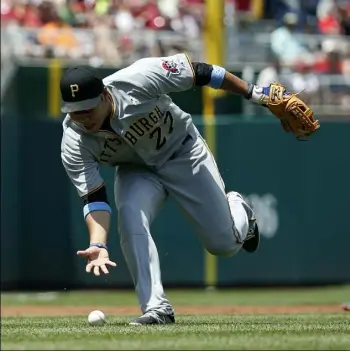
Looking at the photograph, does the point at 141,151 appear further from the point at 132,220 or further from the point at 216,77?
the point at 216,77

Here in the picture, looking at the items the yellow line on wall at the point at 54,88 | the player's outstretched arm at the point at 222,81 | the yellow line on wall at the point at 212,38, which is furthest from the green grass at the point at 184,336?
the yellow line on wall at the point at 212,38

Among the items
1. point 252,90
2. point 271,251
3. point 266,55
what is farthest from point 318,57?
point 252,90

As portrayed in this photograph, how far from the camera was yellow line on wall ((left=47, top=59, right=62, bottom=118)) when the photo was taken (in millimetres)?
13750

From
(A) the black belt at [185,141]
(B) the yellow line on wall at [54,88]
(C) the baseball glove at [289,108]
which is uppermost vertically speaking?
(B) the yellow line on wall at [54,88]

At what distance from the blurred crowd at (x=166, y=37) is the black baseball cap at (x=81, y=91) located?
279 inches

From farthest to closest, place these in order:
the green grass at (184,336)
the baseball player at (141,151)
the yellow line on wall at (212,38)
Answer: the yellow line on wall at (212,38)
the baseball player at (141,151)
the green grass at (184,336)

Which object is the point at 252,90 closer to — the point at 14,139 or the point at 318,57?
the point at 14,139

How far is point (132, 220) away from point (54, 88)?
6.97m

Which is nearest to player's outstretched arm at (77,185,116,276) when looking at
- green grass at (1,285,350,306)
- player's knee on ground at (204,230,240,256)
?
player's knee on ground at (204,230,240,256)

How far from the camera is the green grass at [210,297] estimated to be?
1220cm

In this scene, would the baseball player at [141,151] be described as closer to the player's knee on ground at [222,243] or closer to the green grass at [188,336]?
the player's knee on ground at [222,243]

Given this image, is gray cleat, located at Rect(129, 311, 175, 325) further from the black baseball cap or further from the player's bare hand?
the black baseball cap

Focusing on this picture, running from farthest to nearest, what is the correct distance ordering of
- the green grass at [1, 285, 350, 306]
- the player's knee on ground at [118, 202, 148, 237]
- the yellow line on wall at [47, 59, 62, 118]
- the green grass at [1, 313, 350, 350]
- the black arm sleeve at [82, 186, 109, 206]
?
the yellow line on wall at [47, 59, 62, 118] → the green grass at [1, 285, 350, 306] → the player's knee on ground at [118, 202, 148, 237] → the black arm sleeve at [82, 186, 109, 206] → the green grass at [1, 313, 350, 350]

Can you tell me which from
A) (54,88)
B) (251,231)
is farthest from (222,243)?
(54,88)
